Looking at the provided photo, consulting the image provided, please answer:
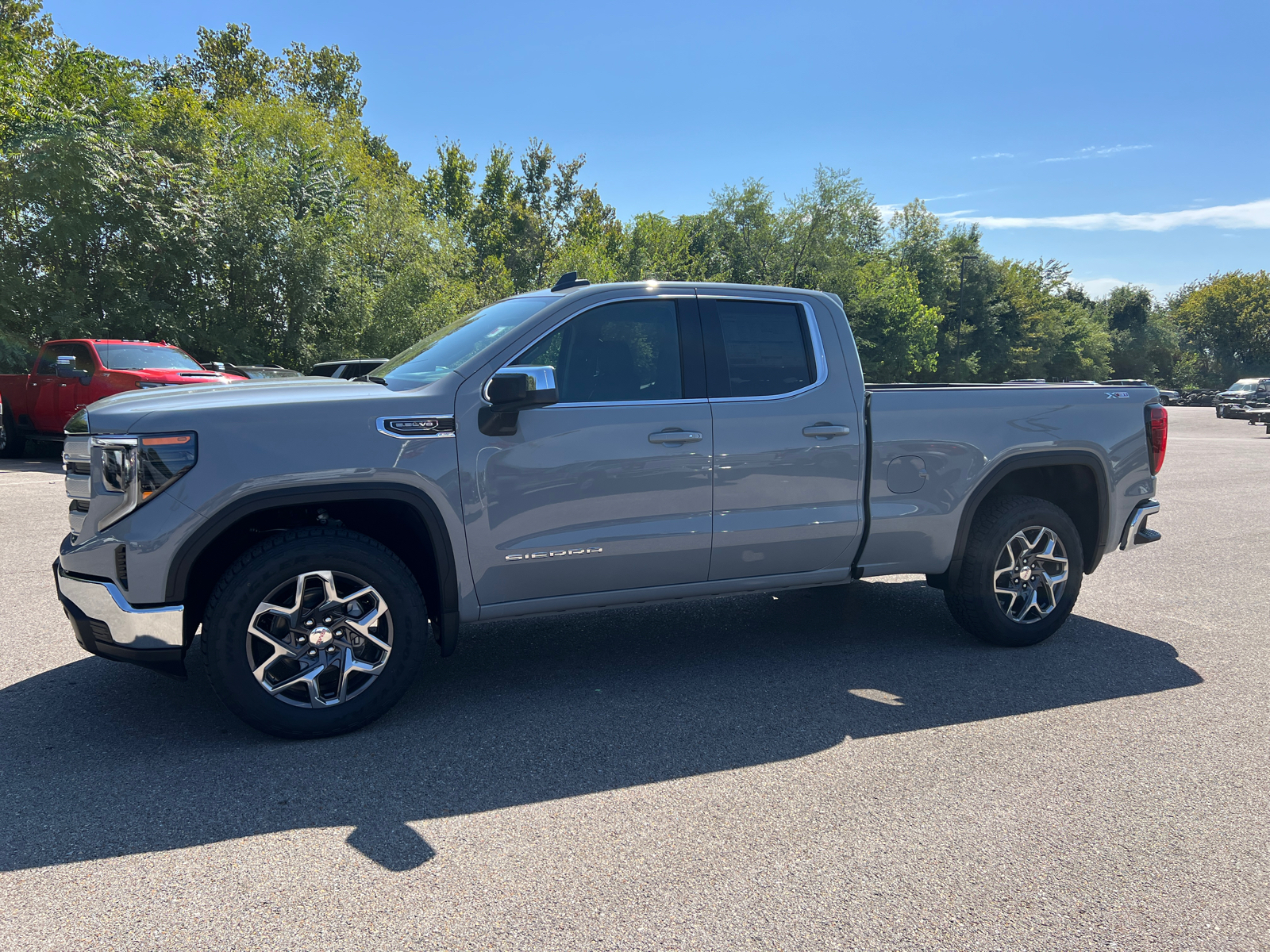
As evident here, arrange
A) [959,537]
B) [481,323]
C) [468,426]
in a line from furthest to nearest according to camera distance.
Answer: [959,537] < [481,323] < [468,426]

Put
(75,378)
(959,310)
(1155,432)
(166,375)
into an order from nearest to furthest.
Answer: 1. (1155,432)
2. (166,375)
3. (75,378)
4. (959,310)

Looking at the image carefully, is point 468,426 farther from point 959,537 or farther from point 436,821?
point 959,537

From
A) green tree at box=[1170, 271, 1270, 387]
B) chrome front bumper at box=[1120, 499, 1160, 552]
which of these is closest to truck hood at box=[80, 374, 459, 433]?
chrome front bumper at box=[1120, 499, 1160, 552]

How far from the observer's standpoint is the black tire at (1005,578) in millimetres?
4977

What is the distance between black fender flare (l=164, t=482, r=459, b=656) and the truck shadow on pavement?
539 millimetres

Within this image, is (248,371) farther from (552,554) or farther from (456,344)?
(552,554)

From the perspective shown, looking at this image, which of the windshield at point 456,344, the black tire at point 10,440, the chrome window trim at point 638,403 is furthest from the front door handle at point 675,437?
the black tire at point 10,440

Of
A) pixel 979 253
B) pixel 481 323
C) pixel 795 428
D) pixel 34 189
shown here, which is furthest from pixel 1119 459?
pixel 979 253

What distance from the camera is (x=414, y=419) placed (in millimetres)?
3814

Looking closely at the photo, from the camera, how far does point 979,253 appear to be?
77.9 m

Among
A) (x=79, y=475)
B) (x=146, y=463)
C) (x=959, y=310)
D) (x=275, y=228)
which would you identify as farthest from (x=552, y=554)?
(x=959, y=310)

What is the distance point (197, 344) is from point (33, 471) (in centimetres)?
1336

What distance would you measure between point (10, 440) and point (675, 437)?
1600cm

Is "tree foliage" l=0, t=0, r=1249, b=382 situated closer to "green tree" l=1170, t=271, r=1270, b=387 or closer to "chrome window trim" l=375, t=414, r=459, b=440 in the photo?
"chrome window trim" l=375, t=414, r=459, b=440
